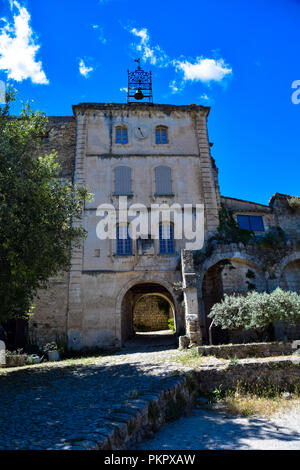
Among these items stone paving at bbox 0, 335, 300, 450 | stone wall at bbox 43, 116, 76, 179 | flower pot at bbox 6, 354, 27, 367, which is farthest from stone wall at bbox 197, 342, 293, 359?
stone wall at bbox 43, 116, 76, 179

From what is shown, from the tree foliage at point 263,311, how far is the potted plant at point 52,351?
22.4 feet

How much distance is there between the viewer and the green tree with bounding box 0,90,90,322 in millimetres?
8172

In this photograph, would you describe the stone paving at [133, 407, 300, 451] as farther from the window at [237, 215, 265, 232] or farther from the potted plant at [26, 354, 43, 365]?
the window at [237, 215, 265, 232]

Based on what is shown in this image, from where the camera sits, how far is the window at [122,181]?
17.0m

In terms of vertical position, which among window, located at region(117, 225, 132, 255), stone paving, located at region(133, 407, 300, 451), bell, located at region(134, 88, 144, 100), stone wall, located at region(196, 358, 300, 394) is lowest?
stone paving, located at region(133, 407, 300, 451)

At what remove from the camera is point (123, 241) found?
1614 cm

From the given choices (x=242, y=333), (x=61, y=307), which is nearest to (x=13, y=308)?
(x=61, y=307)

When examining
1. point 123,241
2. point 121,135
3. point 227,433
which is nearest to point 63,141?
point 121,135

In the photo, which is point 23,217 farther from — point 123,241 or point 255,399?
point 123,241

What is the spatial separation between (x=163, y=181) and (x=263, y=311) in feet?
30.2

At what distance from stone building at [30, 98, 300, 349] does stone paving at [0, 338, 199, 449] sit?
15.1 feet

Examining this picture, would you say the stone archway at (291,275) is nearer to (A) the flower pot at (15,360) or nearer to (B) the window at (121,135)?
(B) the window at (121,135)
